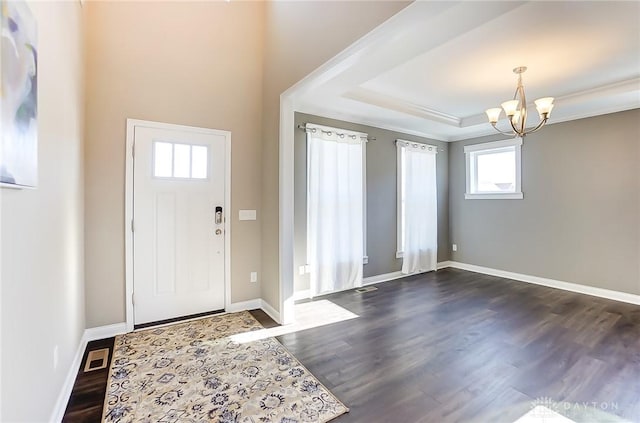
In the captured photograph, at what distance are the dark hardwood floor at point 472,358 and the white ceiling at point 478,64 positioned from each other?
7.91 ft

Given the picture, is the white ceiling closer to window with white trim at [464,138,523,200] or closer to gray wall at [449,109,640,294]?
gray wall at [449,109,640,294]

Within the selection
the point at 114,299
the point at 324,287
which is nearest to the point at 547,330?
the point at 324,287

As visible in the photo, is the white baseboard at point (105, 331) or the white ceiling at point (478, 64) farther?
the white baseboard at point (105, 331)

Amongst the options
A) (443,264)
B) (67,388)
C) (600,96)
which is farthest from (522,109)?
(67,388)

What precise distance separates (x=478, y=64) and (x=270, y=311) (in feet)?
11.3

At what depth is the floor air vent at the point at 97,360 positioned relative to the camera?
89.0 inches

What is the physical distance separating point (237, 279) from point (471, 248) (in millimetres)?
4361

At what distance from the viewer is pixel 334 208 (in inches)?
162

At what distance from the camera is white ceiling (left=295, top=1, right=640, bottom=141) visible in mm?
2049

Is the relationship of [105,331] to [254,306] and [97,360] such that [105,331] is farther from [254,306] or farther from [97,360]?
[254,306]

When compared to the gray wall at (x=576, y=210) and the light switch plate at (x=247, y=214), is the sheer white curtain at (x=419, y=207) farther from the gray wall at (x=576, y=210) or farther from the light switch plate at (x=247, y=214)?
the light switch plate at (x=247, y=214)

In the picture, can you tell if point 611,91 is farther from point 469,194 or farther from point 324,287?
point 324,287

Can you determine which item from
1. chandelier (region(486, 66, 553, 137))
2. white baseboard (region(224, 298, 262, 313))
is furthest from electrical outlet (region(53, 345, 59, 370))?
chandelier (region(486, 66, 553, 137))

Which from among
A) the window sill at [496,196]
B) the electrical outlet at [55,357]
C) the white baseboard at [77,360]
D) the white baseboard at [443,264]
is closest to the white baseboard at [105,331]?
the white baseboard at [77,360]
